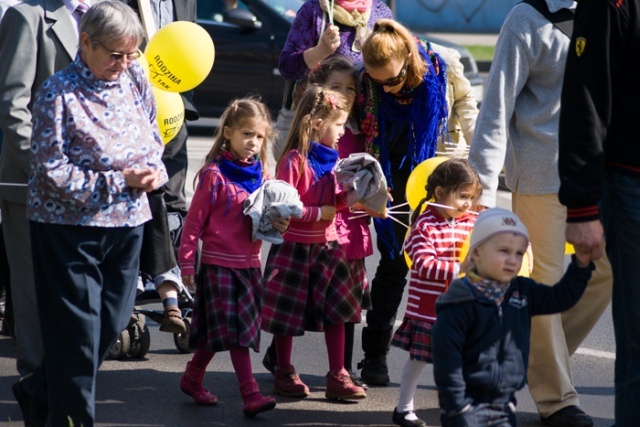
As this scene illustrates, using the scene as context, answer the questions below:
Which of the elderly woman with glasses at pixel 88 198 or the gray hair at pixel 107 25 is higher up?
the gray hair at pixel 107 25

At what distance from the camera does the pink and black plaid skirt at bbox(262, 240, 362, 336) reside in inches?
237

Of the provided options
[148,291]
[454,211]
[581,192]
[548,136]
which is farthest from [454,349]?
[148,291]

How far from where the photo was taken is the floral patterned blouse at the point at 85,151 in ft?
15.1

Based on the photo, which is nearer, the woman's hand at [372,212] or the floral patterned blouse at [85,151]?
the floral patterned blouse at [85,151]

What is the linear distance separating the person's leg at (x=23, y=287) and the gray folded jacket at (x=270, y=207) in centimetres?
102

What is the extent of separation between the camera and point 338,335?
6066 millimetres

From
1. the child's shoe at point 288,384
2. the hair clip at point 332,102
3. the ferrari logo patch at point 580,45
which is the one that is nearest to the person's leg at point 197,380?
the child's shoe at point 288,384

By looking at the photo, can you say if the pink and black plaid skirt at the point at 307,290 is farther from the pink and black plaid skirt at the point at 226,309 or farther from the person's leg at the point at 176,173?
the person's leg at the point at 176,173

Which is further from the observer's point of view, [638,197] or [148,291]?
[148,291]

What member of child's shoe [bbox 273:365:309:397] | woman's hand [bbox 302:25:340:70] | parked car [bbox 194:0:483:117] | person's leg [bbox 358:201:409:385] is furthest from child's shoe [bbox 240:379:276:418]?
parked car [bbox 194:0:483:117]

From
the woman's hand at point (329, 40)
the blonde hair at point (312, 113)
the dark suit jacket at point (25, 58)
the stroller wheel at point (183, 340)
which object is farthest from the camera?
the stroller wheel at point (183, 340)

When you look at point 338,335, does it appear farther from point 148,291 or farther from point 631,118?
point 631,118

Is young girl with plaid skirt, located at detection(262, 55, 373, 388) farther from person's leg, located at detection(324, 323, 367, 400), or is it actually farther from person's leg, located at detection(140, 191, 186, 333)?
person's leg, located at detection(140, 191, 186, 333)

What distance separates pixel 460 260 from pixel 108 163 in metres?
1.65
